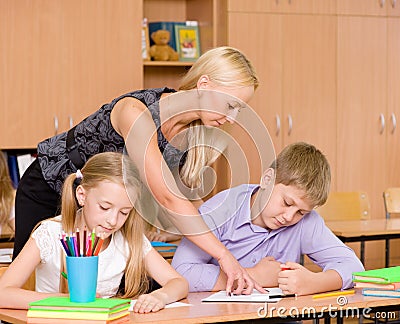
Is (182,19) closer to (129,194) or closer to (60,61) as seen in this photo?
(60,61)

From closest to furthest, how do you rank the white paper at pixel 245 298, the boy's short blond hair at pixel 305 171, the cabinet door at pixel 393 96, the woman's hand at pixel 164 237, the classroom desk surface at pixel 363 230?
the white paper at pixel 245 298
the boy's short blond hair at pixel 305 171
the woman's hand at pixel 164 237
the classroom desk surface at pixel 363 230
the cabinet door at pixel 393 96

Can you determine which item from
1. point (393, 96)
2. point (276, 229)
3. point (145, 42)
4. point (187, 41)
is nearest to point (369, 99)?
point (393, 96)

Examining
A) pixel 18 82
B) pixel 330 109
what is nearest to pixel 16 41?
pixel 18 82

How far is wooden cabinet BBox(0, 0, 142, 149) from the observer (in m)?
4.65

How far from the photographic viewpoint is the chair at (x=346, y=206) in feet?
14.6

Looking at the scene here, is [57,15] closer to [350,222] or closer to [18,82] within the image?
[18,82]

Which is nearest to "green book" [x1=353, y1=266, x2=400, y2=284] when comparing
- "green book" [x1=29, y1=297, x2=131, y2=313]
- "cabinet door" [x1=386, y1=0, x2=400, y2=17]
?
"green book" [x1=29, y1=297, x2=131, y2=313]

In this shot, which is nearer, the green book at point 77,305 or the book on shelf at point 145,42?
the green book at point 77,305

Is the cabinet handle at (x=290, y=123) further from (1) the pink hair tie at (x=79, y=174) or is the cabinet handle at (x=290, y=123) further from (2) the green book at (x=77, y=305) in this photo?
(2) the green book at (x=77, y=305)

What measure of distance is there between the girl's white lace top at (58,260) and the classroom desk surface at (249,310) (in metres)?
0.22

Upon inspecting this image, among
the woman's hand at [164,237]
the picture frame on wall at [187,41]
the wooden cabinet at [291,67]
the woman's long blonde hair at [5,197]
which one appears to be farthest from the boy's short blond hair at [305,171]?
the picture frame on wall at [187,41]

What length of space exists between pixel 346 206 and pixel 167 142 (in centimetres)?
229

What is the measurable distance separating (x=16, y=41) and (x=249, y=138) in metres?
1.52

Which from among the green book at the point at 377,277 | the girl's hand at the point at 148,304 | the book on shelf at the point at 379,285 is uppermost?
the girl's hand at the point at 148,304
